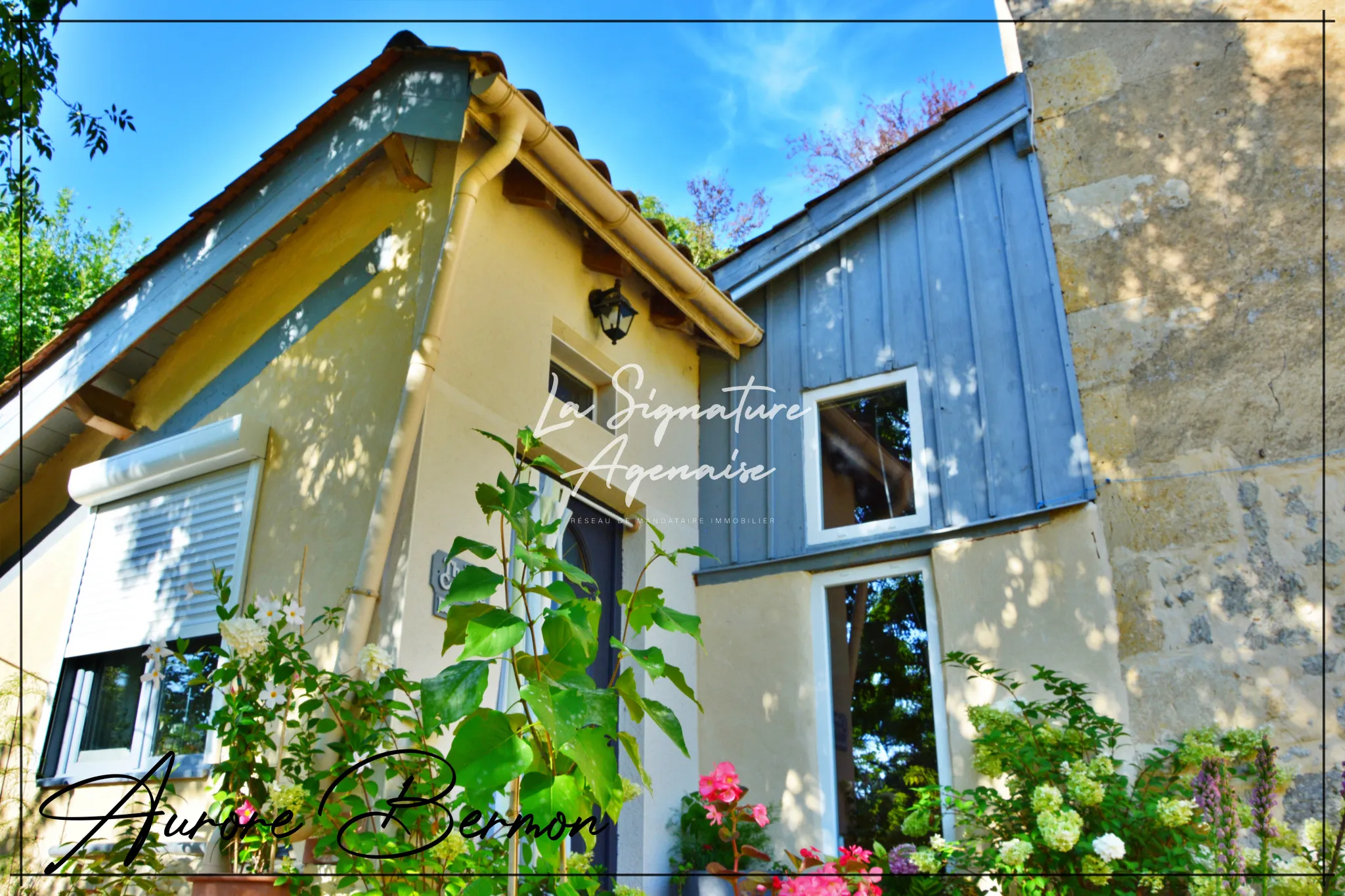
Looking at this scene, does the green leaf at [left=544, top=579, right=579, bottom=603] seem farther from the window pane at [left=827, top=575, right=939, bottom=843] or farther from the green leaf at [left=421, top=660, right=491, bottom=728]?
the window pane at [left=827, top=575, right=939, bottom=843]

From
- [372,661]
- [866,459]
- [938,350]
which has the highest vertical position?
[938,350]

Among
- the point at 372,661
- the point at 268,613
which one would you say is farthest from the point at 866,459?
the point at 268,613

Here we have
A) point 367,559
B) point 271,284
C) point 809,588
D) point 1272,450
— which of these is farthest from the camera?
point 809,588

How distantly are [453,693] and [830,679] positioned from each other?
351 centimetres

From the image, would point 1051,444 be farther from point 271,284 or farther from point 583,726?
point 271,284

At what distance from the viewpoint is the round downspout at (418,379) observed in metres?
3.35

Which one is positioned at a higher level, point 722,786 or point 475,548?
point 475,548

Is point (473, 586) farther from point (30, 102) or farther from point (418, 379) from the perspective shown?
point (30, 102)

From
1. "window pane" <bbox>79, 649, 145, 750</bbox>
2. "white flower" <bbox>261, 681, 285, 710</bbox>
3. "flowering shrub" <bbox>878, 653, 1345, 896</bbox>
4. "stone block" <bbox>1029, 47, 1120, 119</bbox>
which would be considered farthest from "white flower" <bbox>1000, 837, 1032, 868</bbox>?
"stone block" <bbox>1029, 47, 1120, 119</bbox>

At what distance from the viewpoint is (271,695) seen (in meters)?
2.97

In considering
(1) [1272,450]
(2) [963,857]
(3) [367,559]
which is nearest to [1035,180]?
(1) [1272,450]

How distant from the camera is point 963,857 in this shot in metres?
3.57

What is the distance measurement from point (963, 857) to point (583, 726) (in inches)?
102

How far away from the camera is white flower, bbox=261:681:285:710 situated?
2987 mm
